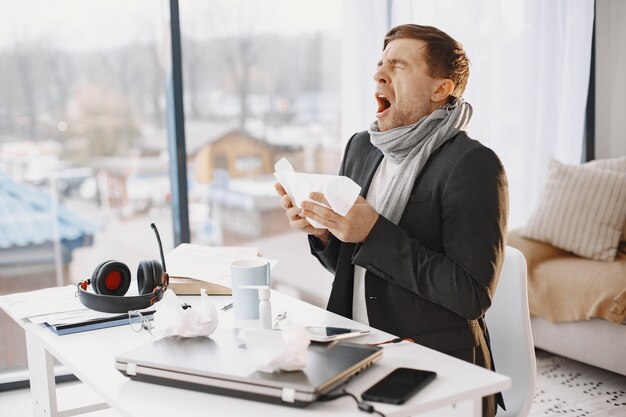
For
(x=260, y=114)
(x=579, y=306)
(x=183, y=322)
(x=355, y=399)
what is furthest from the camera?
(x=260, y=114)

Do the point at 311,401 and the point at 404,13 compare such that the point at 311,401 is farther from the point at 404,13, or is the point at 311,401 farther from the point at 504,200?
the point at 404,13

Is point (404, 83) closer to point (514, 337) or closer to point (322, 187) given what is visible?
point (322, 187)

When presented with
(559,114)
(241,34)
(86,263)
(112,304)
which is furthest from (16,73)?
(559,114)

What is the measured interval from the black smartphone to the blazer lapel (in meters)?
0.66

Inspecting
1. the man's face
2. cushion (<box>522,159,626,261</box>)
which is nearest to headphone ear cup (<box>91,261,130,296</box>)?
the man's face

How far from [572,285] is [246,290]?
179 centimetres

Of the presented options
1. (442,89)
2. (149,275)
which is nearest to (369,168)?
Answer: (442,89)

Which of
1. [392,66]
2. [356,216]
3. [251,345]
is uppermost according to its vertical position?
[392,66]

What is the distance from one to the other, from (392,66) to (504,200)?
1.38 feet

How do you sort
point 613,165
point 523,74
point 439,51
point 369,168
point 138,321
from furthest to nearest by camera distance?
point 523,74 → point 613,165 → point 369,168 → point 439,51 → point 138,321

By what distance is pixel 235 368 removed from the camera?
3.67 feet

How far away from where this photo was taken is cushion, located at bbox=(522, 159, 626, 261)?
303cm

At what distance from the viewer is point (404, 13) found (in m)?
3.09

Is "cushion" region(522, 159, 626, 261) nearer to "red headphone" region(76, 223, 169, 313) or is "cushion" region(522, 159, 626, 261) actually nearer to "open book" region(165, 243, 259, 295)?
"open book" region(165, 243, 259, 295)
